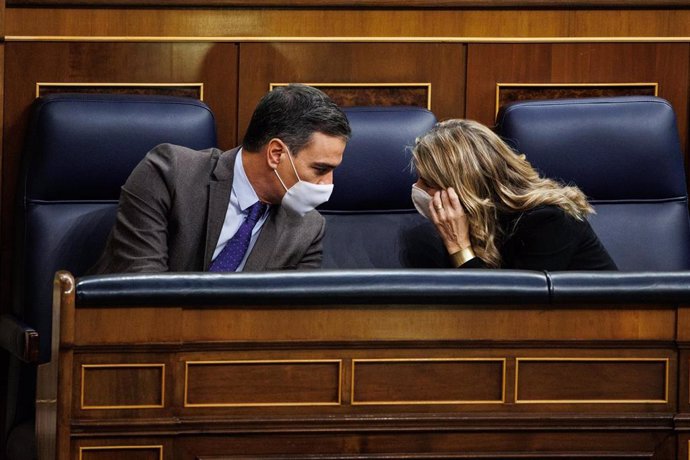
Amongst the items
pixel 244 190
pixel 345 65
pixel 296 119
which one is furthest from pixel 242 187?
pixel 345 65

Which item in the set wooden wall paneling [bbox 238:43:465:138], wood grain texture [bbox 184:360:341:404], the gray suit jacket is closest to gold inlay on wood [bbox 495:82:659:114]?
wooden wall paneling [bbox 238:43:465:138]

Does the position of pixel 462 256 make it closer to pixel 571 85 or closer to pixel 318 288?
pixel 571 85

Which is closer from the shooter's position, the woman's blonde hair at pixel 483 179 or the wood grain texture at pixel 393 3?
the woman's blonde hair at pixel 483 179

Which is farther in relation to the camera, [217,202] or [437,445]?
[217,202]

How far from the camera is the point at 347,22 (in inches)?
69.4

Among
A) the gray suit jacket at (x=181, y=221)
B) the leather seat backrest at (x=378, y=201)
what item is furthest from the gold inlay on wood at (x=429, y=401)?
the leather seat backrest at (x=378, y=201)

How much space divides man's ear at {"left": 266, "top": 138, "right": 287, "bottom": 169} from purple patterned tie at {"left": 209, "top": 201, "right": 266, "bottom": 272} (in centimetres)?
6

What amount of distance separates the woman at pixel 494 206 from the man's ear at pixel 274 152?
20 centimetres

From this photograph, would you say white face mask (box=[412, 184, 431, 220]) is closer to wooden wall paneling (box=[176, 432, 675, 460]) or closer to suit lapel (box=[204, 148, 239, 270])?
suit lapel (box=[204, 148, 239, 270])

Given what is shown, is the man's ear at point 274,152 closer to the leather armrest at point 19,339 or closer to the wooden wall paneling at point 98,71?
the wooden wall paneling at point 98,71

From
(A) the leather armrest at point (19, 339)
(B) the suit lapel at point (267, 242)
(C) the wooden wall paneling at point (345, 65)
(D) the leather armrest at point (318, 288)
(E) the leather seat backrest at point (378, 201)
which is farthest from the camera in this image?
(C) the wooden wall paneling at point (345, 65)

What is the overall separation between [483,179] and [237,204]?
348 millimetres

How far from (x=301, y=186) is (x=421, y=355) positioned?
52 centimetres

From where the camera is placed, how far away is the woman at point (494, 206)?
5.12 ft
